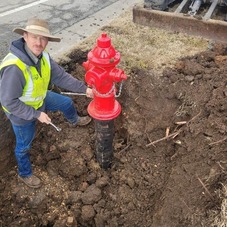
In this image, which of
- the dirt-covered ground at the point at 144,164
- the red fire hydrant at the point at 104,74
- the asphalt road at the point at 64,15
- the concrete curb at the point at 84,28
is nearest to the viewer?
the red fire hydrant at the point at 104,74

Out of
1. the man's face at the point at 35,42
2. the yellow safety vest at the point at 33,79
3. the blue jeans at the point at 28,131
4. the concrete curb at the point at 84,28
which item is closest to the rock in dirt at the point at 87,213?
the blue jeans at the point at 28,131

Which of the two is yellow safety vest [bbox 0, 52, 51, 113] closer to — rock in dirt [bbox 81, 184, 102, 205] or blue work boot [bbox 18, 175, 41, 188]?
blue work boot [bbox 18, 175, 41, 188]

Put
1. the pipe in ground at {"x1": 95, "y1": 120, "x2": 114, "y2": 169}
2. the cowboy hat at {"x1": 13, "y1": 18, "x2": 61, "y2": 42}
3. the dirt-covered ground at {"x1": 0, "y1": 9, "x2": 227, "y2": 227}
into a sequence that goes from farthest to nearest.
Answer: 1. the pipe in ground at {"x1": 95, "y1": 120, "x2": 114, "y2": 169}
2. the dirt-covered ground at {"x1": 0, "y1": 9, "x2": 227, "y2": 227}
3. the cowboy hat at {"x1": 13, "y1": 18, "x2": 61, "y2": 42}

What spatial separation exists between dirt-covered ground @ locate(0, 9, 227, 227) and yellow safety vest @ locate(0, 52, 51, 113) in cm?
72

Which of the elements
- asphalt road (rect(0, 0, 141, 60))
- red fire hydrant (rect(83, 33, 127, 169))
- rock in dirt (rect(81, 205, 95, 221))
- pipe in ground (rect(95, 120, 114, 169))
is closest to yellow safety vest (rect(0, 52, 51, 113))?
red fire hydrant (rect(83, 33, 127, 169))

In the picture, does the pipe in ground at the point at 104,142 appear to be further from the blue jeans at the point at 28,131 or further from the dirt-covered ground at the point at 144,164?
the blue jeans at the point at 28,131

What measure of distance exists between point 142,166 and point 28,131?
118 centimetres

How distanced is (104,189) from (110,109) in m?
0.89

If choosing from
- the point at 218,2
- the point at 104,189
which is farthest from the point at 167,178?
the point at 218,2

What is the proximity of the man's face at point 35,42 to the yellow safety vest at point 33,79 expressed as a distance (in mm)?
146

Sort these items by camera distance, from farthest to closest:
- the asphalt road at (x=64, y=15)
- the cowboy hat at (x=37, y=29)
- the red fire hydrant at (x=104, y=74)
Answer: the asphalt road at (x=64, y=15) < the cowboy hat at (x=37, y=29) < the red fire hydrant at (x=104, y=74)

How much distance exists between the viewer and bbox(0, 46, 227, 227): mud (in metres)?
2.95

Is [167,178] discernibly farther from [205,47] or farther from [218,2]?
[218,2]

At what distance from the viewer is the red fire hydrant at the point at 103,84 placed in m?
2.58
